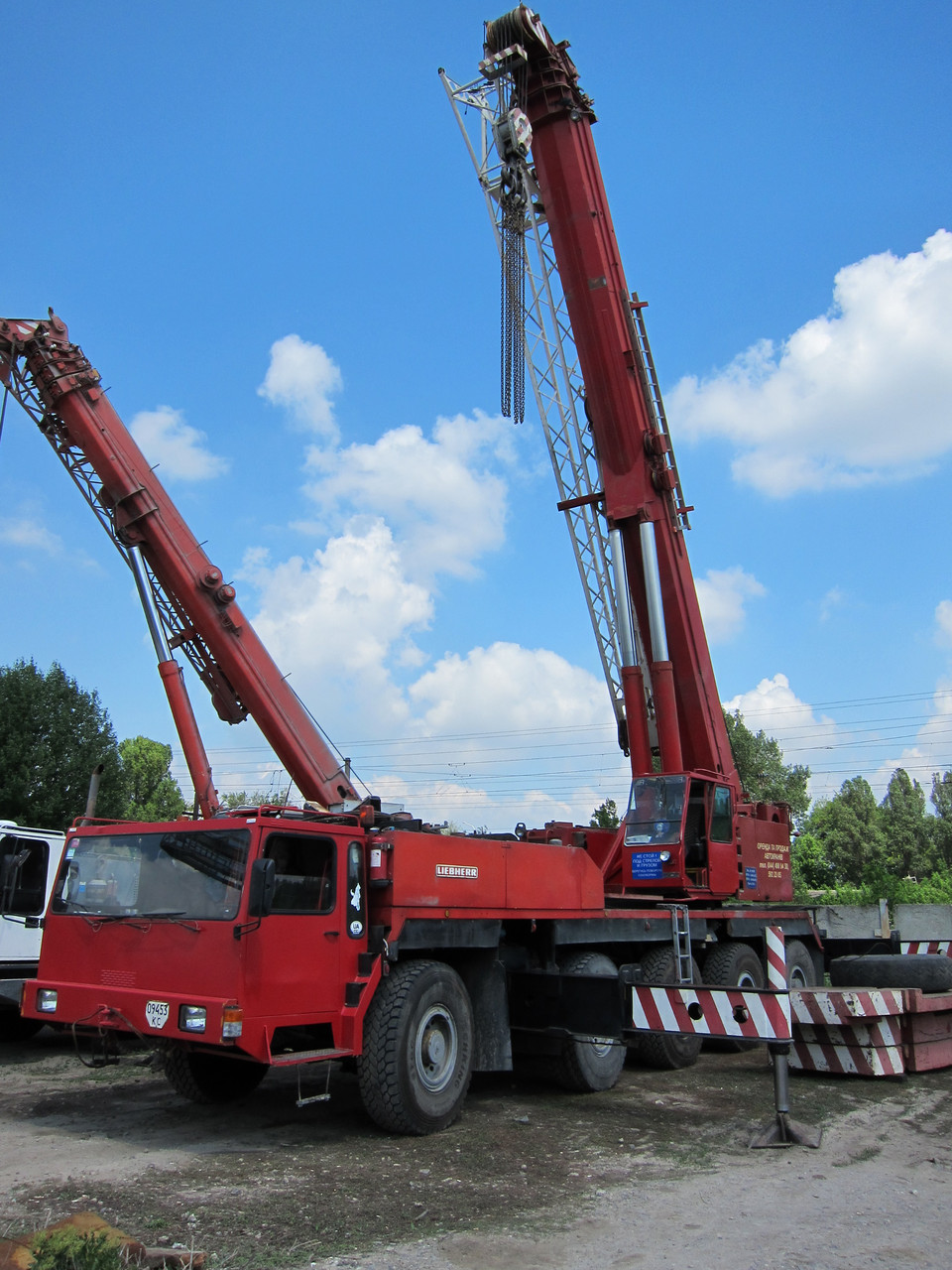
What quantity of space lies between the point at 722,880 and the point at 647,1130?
421cm

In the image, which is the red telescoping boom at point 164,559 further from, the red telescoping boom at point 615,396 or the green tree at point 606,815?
the green tree at point 606,815

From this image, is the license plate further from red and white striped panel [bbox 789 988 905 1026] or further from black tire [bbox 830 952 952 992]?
black tire [bbox 830 952 952 992]

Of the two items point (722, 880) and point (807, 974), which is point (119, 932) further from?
point (807, 974)

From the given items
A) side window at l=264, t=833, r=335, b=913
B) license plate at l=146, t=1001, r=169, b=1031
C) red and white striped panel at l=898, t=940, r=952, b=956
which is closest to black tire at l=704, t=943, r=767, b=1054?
red and white striped panel at l=898, t=940, r=952, b=956

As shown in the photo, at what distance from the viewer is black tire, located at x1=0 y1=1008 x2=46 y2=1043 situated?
11.3 meters

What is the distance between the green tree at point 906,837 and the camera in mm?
51125

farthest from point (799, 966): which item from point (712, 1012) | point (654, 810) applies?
point (712, 1012)

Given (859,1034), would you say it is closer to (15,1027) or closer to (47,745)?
(15,1027)

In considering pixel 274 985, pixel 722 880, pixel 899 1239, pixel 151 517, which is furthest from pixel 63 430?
pixel 899 1239

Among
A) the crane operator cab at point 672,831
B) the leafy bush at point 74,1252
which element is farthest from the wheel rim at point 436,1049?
the crane operator cab at point 672,831

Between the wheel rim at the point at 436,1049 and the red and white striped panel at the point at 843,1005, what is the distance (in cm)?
350

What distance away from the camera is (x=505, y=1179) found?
19.4 feet

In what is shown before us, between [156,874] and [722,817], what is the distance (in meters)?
6.76

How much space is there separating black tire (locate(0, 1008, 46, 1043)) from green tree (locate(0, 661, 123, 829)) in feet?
43.6
